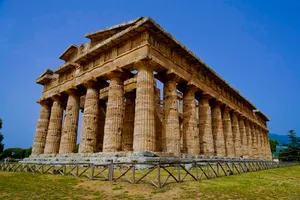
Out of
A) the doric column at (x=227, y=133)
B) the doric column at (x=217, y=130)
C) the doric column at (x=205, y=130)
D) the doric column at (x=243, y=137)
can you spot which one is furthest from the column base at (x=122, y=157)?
the doric column at (x=243, y=137)

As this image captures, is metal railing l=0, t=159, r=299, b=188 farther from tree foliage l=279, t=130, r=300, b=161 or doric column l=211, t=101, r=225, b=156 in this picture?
tree foliage l=279, t=130, r=300, b=161

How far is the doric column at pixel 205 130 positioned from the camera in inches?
813

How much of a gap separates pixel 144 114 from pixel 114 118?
3223 millimetres

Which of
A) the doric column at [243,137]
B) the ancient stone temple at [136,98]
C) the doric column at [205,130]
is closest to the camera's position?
the ancient stone temple at [136,98]

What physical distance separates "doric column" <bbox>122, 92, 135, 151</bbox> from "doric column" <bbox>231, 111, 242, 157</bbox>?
14.5 m

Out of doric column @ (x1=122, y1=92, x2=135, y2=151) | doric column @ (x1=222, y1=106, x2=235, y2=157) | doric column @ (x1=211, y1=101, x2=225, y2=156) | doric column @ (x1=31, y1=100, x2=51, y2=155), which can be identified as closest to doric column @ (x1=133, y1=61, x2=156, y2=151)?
doric column @ (x1=122, y1=92, x2=135, y2=151)

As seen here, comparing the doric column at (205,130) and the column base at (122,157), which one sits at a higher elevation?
the doric column at (205,130)

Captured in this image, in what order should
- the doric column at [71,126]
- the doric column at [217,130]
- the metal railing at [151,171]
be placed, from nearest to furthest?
the metal railing at [151,171]
the doric column at [71,126]
the doric column at [217,130]

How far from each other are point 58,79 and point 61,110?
12.5ft

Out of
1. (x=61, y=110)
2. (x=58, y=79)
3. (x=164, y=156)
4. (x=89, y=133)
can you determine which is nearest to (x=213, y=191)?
(x=164, y=156)

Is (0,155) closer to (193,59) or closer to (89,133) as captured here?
(89,133)

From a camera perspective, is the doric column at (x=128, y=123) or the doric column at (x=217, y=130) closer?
the doric column at (x=128, y=123)

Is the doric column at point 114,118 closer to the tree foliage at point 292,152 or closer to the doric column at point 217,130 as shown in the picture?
the doric column at point 217,130

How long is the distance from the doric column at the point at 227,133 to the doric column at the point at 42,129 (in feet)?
73.3
